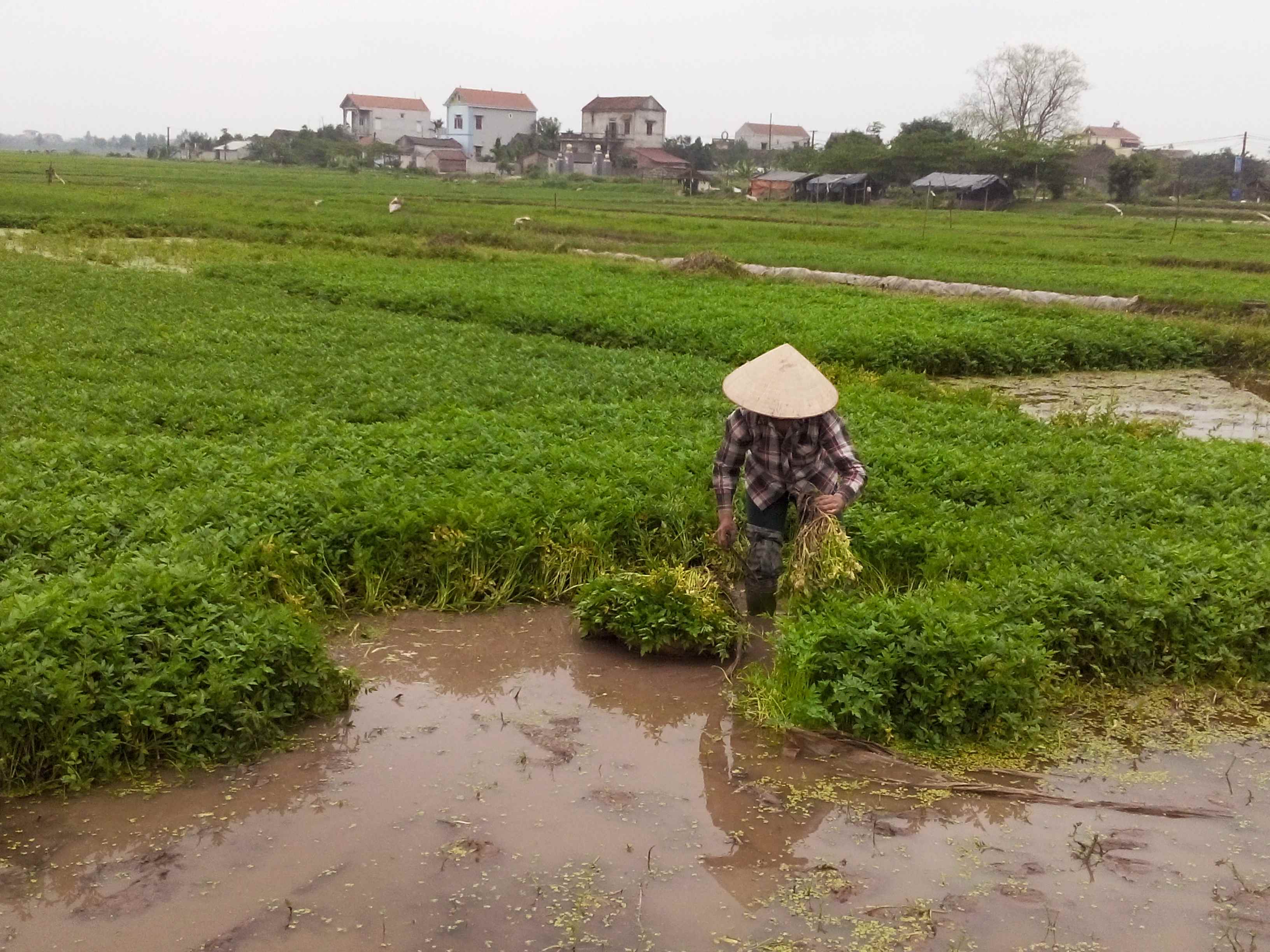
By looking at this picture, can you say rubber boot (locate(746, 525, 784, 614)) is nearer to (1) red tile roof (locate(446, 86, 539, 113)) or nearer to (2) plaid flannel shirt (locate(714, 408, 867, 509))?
(2) plaid flannel shirt (locate(714, 408, 867, 509))

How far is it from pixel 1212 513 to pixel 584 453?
4310 mm

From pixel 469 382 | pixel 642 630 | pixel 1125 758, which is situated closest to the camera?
pixel 1125 758

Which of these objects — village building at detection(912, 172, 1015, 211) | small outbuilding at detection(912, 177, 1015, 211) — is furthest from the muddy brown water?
small outbuilding at detection(912, 177, 1015, 211)

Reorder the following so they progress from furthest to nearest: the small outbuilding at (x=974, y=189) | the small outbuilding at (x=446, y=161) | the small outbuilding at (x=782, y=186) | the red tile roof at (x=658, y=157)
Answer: the small outbuilding at (x=446, y=161), the red tile roof at (x=658, y=157), the small outbuilding at (x=782, y=186), the small outbuilding at (x=974, y=189)

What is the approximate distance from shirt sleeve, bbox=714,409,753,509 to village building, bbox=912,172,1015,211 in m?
49.5

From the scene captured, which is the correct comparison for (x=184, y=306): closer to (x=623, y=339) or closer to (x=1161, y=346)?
(x=623, y=339)

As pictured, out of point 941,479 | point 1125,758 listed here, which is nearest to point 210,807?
point 1125,758

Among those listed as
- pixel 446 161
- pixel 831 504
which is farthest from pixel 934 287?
pixel 446 161

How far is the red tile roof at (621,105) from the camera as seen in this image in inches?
3706

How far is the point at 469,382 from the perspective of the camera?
36.2 ft

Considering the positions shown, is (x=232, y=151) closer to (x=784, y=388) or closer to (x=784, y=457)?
(x=784, y=457)

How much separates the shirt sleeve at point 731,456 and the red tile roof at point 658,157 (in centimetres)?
7559

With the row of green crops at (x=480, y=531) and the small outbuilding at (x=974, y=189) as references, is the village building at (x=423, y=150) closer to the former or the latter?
the small outbuilding at (x=974, y=189)

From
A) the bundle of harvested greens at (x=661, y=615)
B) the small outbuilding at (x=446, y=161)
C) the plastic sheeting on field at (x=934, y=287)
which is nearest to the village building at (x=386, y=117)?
the small outbuilding at (x=446, y=161)
